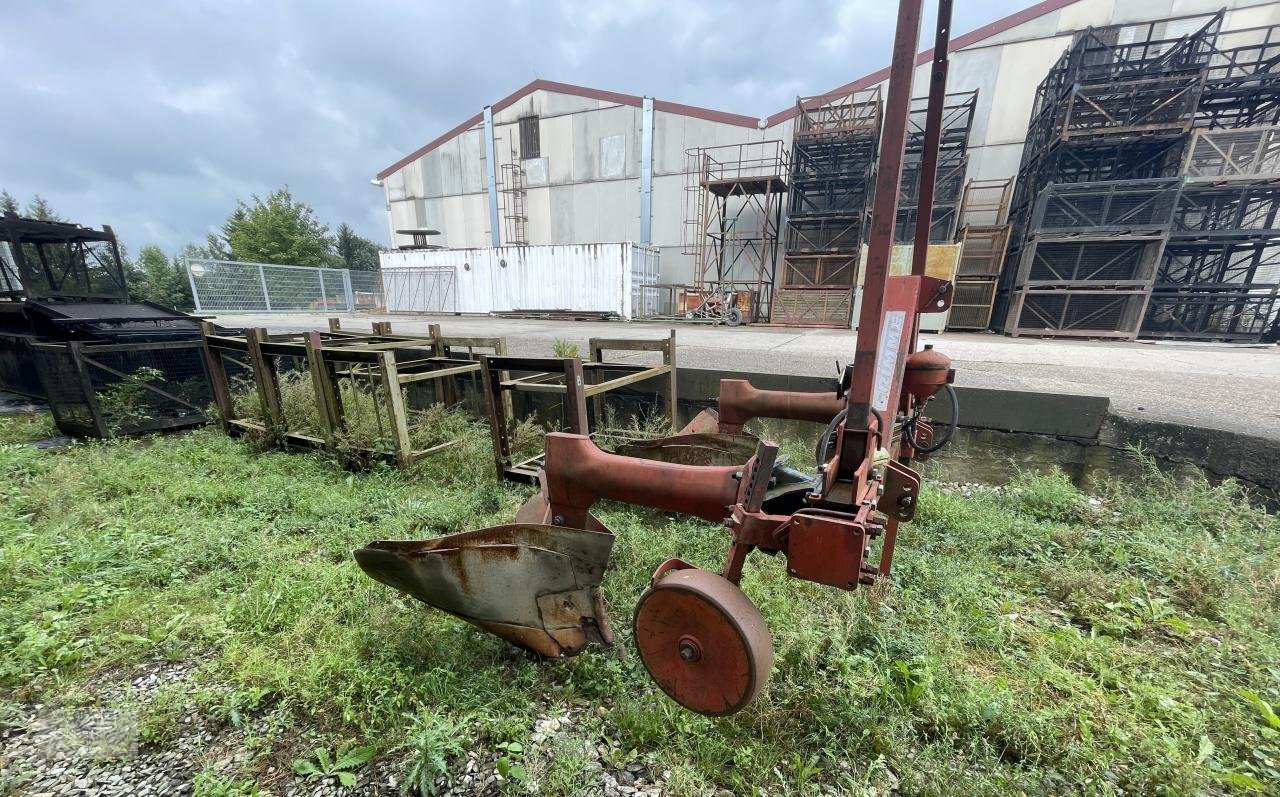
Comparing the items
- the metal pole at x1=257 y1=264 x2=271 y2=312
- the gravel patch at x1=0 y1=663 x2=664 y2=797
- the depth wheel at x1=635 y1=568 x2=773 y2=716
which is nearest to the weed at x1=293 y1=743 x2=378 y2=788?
the gravel patch at x1=0 y1=663 x2=664 y2=797

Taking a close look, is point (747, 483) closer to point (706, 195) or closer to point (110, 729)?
point (110, 729)

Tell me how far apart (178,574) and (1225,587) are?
5341 mm

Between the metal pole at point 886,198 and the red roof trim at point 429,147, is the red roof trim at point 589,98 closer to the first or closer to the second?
the red roof trim at point 429,147

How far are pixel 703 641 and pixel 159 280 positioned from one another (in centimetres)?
3824

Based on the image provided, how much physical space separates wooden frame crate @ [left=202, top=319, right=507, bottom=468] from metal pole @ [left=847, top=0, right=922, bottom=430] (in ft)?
10.8

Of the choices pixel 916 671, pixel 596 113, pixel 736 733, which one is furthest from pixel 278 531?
pixel 596 113

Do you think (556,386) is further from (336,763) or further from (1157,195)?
(1157,195)

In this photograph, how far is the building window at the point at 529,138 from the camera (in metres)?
20.3

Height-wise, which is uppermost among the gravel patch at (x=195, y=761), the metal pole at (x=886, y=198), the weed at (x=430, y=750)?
the metal pole at (x=886, y=198)

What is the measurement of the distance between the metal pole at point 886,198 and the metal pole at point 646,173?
59.4 feet

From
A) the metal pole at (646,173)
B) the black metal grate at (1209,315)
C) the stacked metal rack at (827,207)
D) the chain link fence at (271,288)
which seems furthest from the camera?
the metal pole at (646,173)

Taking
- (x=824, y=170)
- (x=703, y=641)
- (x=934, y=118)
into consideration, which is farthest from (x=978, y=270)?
(x=703, y=641)

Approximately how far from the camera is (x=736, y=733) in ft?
5.34

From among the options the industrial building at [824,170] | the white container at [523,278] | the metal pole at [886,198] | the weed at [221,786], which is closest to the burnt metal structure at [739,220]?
the industrial building at [824,170]
